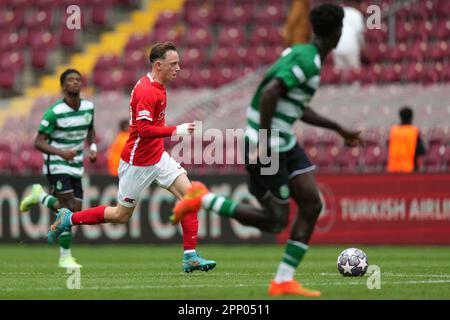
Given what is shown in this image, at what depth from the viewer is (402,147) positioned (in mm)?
18484

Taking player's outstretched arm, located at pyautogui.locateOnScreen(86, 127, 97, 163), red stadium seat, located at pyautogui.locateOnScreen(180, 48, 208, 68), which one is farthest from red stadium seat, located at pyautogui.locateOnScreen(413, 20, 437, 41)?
player's outstretched arm, located at pyautogui.locateOnScreen(86, 127, 97, 163)

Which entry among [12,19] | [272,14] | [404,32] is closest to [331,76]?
[404,32]

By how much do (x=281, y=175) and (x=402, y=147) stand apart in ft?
32.4

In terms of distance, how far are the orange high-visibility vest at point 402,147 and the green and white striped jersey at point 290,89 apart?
945cm

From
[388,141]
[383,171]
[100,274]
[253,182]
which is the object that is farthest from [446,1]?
[253,182]

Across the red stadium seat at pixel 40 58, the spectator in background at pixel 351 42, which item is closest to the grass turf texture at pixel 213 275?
the spectator in background at pixel 351 42

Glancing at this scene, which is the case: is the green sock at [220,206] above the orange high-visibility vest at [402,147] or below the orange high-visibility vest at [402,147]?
below

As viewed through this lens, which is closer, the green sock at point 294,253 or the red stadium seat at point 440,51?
the green sock at point 294,253

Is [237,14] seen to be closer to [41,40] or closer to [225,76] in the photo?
[225,76]

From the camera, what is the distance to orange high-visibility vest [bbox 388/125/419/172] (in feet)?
60.2

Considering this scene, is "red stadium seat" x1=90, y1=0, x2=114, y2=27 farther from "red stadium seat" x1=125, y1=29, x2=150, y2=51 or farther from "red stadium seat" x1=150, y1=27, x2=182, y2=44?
"red stadium seat" x1=150, y1=27, x2=182, y2=44

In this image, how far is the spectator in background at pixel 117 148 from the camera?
20.2 meters

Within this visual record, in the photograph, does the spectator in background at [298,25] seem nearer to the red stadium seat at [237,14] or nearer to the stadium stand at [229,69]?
the stadium stand at [229,69]
